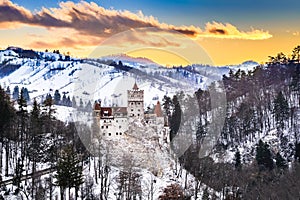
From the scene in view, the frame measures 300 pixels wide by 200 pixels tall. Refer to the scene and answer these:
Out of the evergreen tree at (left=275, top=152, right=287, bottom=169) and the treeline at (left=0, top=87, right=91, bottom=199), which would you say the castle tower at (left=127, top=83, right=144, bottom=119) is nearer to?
the treeline at (left=0, top=87, right=91, bottom=199)

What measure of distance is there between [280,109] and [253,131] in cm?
595

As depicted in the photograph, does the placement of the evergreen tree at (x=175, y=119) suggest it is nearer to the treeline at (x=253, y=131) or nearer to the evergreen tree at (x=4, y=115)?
the treeline at (x=253, y=131)

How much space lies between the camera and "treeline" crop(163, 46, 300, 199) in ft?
195

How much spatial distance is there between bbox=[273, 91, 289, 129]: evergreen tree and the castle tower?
27832 millimetres

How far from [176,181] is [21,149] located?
19.0m

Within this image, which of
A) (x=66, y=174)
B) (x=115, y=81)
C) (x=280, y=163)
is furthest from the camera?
(x=115, y=81)

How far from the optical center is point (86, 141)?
58.0 metres

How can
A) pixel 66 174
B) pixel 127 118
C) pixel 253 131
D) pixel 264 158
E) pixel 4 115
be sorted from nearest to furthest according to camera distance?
pixel 66 174, pixel 4 115, pixel 127 118, pixel 264 158, pixel 253 131

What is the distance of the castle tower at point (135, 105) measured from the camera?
60.8 metres

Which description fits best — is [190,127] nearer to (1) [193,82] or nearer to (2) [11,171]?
(2) [11,171]

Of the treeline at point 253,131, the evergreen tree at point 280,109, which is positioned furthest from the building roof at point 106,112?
the evergreen tree at point 280,109

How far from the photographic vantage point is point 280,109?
7769cm

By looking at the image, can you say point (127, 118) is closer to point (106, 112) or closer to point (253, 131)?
point (106, 112)

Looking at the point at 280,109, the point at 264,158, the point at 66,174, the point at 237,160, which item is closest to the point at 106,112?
the point at 66,174
